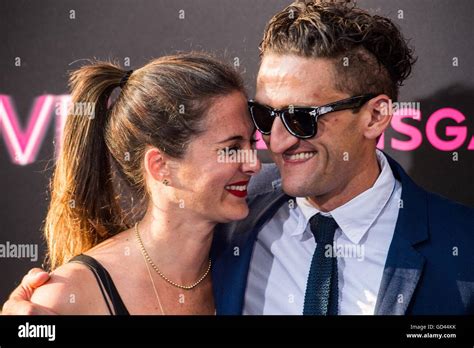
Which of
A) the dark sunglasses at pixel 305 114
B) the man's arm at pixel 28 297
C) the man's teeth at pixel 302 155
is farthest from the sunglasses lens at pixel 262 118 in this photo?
the man's arm at pixel 28 297

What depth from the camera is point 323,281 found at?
7.39 feet

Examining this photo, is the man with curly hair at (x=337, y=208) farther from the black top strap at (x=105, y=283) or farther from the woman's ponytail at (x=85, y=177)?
the woman's ponytail at (x=85, y=177)

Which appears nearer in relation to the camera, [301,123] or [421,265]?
[421,265]

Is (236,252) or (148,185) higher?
(148,185)

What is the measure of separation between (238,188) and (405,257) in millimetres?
569

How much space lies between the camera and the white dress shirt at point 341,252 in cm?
226

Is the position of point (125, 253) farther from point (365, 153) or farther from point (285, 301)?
point (365, 153)

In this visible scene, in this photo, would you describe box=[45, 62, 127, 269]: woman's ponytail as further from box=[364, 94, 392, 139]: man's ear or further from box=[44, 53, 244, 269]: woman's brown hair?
box=[364, 94, 392, 139]: man's ear

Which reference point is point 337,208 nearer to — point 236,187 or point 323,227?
point 323,227

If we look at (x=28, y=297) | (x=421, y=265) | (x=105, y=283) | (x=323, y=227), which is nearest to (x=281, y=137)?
(x=323, y=227)

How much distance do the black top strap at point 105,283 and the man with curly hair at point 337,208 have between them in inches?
5.7

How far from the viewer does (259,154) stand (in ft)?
8.51

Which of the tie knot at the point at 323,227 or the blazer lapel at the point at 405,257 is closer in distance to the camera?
the blazer lapel at the point at 405,257

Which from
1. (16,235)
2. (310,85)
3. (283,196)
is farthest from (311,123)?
(16,235)
